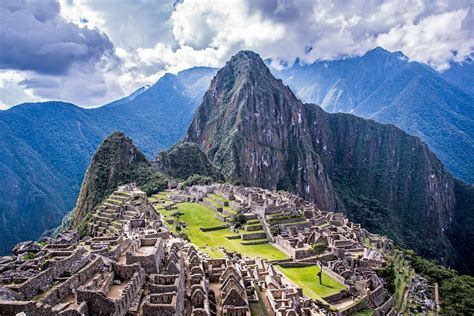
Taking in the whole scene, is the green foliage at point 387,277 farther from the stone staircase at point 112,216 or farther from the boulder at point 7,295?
the boulder at point 7,295

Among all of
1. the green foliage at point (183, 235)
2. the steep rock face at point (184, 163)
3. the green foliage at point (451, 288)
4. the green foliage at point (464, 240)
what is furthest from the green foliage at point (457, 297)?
the green foliage at point (464, 240)

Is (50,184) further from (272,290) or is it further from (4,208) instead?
(272,290)

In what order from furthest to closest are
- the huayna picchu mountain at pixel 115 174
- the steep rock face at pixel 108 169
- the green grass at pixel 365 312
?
the steep rock face at pixel 108 169, the huayna picchu mountain at pixel 115 174, the green grass at pixel 365 312

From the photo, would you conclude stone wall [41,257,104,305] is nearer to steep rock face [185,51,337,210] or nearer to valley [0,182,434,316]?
valley [0,182,434,316]

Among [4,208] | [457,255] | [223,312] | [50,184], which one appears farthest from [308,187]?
[223,312]

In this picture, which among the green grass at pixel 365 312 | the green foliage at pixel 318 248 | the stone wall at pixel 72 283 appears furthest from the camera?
the green foliage at pixel 318 248

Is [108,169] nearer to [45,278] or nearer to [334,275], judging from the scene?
[334,275]
